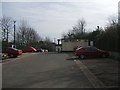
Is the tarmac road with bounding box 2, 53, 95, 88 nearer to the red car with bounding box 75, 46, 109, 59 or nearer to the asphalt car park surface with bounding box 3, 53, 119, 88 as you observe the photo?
the asphalt car park surface with bounding box 3, 53, 119, 88

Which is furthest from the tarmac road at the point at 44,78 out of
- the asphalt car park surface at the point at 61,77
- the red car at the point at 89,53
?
the red car at the point at 89,53

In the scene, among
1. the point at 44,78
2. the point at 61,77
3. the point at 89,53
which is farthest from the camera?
the point at 89,53

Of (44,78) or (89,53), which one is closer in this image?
(44,78)

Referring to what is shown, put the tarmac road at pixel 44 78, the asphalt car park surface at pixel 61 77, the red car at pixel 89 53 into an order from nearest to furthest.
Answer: the tarmac road at pixel 44 78 < the asphalt car park surface at pixel 61 77 < the red car at pixel 89 53

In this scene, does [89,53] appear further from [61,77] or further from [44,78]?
[44,78]

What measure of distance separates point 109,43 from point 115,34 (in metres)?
5.31

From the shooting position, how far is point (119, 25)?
30.3 m

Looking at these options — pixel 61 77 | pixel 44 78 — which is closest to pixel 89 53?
pixel 61 77

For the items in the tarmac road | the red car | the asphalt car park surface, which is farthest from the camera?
the red car

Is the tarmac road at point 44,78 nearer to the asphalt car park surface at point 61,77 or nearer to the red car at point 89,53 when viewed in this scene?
the asphalt car park surface at point 61,77

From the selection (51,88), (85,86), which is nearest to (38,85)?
(51,88)

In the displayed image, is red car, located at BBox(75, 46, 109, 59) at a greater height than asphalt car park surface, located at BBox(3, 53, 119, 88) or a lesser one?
greater

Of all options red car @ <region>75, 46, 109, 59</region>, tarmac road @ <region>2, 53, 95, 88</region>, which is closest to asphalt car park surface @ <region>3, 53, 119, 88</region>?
tarmac road @ <region>2, 53, 95, 88</region>

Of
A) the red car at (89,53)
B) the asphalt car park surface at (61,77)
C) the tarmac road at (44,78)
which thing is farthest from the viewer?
the red car at (89,53)
